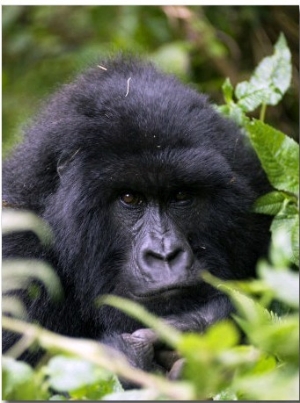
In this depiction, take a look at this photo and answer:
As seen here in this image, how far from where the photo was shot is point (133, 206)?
290cm

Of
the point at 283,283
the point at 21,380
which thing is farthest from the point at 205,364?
the point at 21,380

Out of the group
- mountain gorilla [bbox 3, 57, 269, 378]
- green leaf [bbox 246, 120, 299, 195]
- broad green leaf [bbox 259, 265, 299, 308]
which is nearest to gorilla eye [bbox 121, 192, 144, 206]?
mountain gorilla [bbox 3, 57, 269, 378]

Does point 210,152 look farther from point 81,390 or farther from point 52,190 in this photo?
point 81,390

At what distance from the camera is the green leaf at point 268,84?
351cm

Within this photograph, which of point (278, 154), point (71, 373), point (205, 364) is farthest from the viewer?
point (278, 154)

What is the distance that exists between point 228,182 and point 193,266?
38 centimetres

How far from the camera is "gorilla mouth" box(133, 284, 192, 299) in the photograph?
2.67 m

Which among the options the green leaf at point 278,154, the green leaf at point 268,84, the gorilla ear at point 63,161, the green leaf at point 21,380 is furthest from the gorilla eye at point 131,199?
the green leaf at point 21,380

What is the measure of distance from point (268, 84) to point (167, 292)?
1.29 m

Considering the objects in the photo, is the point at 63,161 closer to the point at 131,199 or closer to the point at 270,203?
the point at 131,199

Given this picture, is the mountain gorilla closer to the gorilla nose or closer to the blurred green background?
the gorilla nose

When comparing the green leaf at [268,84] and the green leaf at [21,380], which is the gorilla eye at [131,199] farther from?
the green leaf at [21,380]

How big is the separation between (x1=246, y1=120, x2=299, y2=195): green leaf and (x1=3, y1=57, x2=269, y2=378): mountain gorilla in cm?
26

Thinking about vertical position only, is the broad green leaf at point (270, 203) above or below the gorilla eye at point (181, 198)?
above
